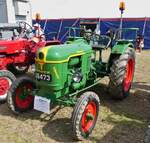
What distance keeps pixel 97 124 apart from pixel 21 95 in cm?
140

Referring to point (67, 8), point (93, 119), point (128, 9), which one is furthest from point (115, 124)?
point (67, 8)

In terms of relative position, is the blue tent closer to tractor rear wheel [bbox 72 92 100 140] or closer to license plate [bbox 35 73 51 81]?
license plate [bbox 35 73 51 81]

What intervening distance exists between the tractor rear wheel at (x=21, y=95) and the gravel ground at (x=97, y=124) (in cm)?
15

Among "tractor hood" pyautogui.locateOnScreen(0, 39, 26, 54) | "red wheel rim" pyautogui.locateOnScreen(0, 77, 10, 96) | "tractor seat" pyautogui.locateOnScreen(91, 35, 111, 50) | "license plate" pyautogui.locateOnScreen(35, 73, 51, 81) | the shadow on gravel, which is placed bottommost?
the shadow on gravel

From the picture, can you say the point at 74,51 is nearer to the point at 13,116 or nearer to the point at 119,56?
the point at 119,56

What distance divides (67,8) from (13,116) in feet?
50.9

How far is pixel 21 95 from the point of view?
194 inches

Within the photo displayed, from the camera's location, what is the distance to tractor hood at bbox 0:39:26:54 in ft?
20.5

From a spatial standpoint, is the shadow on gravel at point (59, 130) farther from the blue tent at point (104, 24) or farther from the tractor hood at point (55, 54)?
the blue tent at point (104, 24)

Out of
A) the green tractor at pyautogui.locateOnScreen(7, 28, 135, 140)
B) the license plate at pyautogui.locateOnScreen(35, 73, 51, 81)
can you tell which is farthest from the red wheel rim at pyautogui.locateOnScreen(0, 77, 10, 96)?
the license plate at pyautogui.locateOnScreen(35, 73, 51, 81)

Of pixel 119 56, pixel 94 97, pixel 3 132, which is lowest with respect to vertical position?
pixel 3 132

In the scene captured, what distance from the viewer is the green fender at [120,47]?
5.34 meters

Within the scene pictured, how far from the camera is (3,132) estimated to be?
14.4ft

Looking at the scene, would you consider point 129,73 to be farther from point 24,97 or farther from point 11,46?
point 11,46
